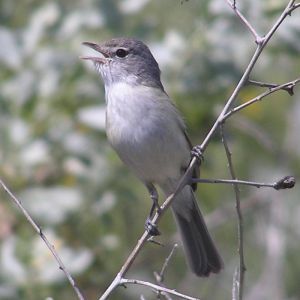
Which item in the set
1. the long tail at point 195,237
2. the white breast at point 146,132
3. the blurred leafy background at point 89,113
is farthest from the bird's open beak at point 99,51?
the long tail at point 195,237

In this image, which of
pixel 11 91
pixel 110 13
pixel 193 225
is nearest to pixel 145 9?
pixel 110 13

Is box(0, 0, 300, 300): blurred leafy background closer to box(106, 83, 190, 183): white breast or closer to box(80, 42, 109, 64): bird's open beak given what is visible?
box(80, 42, 109, 64): bird's open beak

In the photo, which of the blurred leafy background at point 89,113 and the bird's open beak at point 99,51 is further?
the blurred leafy background at point 89,113

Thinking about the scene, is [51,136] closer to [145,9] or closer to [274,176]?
[145,9]

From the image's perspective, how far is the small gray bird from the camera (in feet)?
16.4

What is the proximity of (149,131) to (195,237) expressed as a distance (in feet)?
3.21

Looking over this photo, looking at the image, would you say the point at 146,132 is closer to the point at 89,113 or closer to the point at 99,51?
the point at 99,51

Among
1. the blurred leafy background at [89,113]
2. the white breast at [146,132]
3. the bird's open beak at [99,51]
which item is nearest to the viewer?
the white breast at [146,132]

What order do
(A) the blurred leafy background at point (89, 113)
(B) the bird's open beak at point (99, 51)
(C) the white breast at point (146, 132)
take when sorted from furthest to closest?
(A) the blurred leafy background at point (89, 113) < (B) the bird's open beak at point (99, 51) < (C) the white breast at point (146, 132)

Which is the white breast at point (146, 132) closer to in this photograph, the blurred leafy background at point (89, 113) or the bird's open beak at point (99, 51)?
the bird's open beak at point (99, 51)

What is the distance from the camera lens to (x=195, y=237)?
561 cm

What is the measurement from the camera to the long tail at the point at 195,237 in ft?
17.7

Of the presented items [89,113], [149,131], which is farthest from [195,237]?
[89,113]

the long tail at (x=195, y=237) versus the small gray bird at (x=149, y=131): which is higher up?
the small gray bird at (x=149, y=131)
